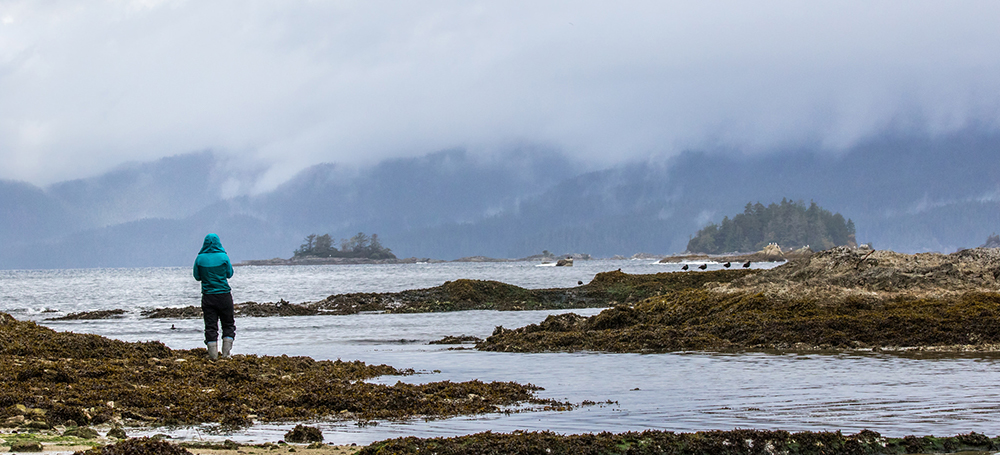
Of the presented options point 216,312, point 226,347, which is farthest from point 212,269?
point 226,347

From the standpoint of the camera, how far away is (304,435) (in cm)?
806

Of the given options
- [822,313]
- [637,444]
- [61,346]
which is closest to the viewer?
[637,444]

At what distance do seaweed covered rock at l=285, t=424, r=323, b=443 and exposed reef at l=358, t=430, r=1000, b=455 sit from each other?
1033 mm

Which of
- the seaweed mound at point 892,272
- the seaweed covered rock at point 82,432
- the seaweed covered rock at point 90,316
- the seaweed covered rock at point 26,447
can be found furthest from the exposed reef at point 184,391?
the seaweed covered rock at point 90,316

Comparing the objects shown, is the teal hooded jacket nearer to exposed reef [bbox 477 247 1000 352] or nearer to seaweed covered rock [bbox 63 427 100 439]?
seaweed covered rock [bbox 63 427 100 439]

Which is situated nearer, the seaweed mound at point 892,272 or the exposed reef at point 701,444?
the exposed reef at point 701,444

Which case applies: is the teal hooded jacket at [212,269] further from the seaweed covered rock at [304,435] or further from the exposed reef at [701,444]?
the exposed reef at [701,444]

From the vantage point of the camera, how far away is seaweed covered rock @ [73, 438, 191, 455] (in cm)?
641

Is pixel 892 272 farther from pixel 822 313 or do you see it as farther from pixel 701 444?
pixel 701 444

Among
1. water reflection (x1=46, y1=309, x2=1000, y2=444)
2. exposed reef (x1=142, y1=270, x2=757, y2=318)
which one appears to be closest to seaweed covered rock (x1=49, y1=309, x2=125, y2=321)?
exposed reef (x1=142, y1=270, x2=757, y2=318)

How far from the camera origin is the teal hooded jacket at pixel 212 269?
569 inches

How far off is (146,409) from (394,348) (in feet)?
38.3

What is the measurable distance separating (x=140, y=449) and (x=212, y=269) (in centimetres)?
844

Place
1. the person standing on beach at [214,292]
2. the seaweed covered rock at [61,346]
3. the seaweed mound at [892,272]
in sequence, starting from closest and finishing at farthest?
1. the seaweed covered rock at [61,346]
2. the person standing on beach at [214,292]
3. the seaweed mound at [892,272]
